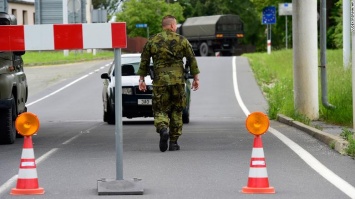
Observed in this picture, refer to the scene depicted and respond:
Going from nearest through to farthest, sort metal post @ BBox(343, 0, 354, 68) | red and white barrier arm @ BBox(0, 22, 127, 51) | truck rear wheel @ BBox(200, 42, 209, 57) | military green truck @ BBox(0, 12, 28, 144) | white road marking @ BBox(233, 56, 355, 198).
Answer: white road marking @ BBox(233, 56, 355, 198), red and white barrier arm @ BBox(0, 22, 127, 51), military green truck @ BBox(0, 12, 28, 144), metal post @ BBox(343, 0, 354, 68), truck rear wheel @ BBox(200, 42, 209, 57)

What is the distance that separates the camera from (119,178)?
10891 mm

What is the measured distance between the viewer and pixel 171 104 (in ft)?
50.0

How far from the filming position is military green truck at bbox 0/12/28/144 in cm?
1669

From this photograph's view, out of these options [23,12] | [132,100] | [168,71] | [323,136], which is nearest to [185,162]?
[168,71]

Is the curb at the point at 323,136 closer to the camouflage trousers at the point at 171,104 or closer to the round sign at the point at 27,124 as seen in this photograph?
the camouflage trousers at the point at 171,104

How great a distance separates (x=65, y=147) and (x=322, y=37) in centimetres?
855

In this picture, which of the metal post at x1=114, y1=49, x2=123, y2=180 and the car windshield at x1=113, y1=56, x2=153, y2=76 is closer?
the metal post at x1=114, y1=49, x2=123, y2=180

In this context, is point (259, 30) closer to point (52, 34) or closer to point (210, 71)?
point (210, 71)

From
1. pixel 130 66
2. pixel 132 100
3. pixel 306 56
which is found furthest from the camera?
pixel 130 66

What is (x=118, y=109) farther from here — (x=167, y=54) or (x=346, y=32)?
(x=346, y=32)

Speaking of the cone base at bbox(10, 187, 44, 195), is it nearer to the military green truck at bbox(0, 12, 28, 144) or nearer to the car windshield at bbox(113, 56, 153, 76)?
the military green truck at bbox(0, 12, 28, 144)

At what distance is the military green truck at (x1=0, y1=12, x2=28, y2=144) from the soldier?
8.42ft

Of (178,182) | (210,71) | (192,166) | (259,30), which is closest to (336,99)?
(192,166)

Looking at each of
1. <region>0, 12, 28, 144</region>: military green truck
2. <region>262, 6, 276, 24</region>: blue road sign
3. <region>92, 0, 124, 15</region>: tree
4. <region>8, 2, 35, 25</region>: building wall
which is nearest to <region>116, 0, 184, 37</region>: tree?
<region>8, 2, 35, 25</region>: building wall
